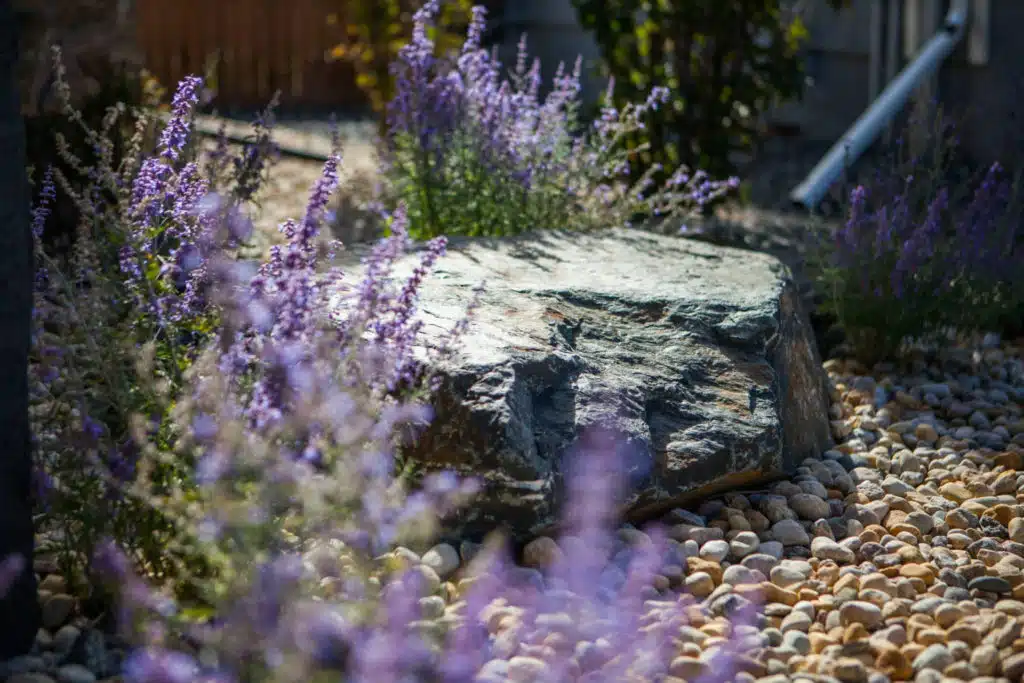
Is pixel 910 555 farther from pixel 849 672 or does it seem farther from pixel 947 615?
pixel 849 672

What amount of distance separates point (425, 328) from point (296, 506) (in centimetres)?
68

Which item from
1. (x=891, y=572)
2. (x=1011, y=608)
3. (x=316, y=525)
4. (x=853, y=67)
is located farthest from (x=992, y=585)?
(x=853, y=67)

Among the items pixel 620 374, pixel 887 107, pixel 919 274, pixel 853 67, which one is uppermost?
pixel 853 67

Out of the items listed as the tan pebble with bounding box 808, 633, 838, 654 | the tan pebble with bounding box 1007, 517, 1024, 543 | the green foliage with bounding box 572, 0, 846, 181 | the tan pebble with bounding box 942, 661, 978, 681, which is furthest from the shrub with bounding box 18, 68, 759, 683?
the green foliage with bounding box 572, 0, 846, 181

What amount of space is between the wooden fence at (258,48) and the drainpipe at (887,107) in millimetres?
5641

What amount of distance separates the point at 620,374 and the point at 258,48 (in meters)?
9.24

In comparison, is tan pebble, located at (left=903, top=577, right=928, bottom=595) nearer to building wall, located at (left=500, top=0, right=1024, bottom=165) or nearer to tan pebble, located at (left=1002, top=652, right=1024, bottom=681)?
tan pebble, located at (left=1002, top=652, right=1024, bottom=681)

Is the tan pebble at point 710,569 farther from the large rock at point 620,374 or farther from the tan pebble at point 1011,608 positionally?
the tan pebble at point 1011,608

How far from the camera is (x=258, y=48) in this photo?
1138 cm

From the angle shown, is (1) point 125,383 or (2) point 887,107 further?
(2) point 887,107

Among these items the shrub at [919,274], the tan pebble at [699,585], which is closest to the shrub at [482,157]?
the shrub at [919,274]

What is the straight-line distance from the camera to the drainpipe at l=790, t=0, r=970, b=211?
5973 millimetres

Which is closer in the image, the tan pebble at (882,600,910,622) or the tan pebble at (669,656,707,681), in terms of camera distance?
the tan pebble at (669,656,707,681)

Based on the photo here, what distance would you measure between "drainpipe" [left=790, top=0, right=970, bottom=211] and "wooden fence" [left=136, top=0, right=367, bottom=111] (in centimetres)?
564
